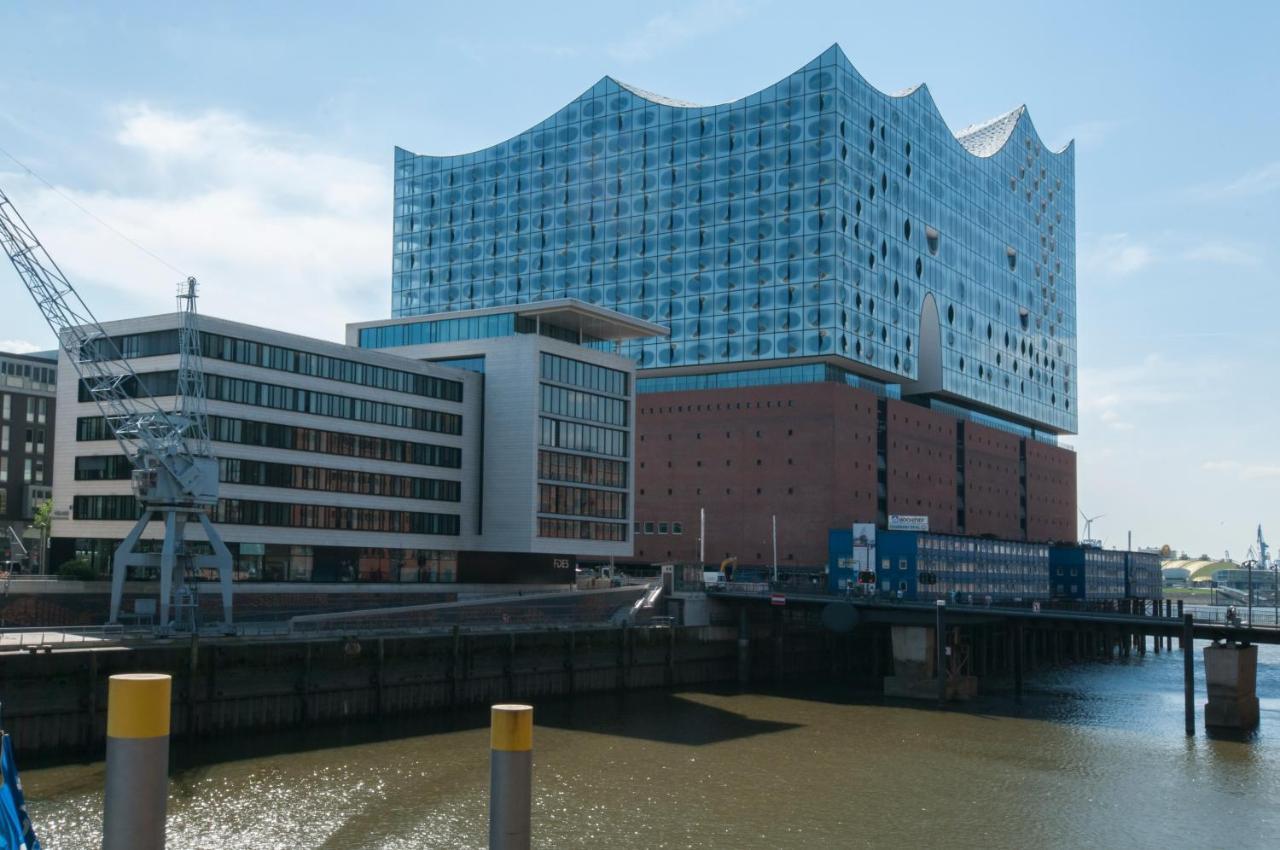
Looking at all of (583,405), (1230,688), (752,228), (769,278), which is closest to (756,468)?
(769,278)

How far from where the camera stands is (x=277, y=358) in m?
86.8

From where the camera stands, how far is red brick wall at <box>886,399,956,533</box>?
139000mm

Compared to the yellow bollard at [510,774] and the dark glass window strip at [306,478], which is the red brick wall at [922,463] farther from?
the yellow bollard at [510,774]

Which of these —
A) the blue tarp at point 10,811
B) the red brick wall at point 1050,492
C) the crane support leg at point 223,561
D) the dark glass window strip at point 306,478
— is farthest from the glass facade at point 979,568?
the blue tarp at point 10,811

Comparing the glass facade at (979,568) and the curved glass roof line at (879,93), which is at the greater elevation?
the curved glass roof line at (879,93)

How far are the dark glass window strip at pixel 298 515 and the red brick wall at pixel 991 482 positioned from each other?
78.9 m

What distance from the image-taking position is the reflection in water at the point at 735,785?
4097 cm

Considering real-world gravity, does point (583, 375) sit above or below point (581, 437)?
above

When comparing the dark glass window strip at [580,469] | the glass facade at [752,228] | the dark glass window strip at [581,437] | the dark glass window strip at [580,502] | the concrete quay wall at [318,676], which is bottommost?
the concrete quay wall at [318,676]

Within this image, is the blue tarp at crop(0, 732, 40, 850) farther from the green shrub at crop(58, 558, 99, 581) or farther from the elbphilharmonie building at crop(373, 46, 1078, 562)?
the elbphilharmonie building at crop(373, 46, 1078, 562)

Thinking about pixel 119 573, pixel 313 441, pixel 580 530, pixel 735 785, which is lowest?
pixel 735 785

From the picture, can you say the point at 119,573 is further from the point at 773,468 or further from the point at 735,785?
the point at 773,468

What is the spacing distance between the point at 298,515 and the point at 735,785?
4825 cm

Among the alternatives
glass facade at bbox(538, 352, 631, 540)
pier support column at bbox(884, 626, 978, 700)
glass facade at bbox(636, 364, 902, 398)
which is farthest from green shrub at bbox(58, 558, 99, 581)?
glass facade at bbox(636, 364, 902, 398)
